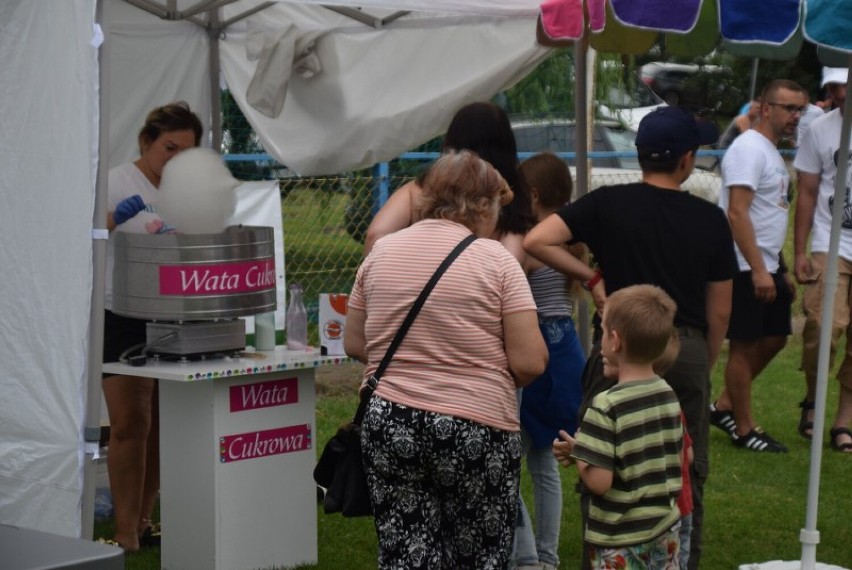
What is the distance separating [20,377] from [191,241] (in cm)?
91

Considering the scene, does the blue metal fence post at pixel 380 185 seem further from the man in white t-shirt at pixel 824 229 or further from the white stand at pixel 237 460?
the white stand at pixel 237 460

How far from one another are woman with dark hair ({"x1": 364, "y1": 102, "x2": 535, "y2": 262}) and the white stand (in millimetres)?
810

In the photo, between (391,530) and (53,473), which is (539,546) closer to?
(391,530)

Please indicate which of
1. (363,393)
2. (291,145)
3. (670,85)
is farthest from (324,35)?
(670,85)

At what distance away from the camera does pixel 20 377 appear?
13.7 feet

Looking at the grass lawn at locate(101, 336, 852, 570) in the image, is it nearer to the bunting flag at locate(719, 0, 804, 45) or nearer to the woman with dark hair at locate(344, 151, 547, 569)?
the woman with dark hair at locate(344, 151, 547, 569)

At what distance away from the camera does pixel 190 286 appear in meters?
4.82

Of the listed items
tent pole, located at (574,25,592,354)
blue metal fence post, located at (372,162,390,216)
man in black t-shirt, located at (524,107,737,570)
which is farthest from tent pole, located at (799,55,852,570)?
blue metal fence post, located at (372,162,390,216)

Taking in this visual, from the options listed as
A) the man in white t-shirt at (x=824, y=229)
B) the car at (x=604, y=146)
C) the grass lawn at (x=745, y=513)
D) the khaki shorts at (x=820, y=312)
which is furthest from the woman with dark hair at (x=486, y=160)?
the car at (x=604, y=146)

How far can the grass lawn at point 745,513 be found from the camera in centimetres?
530

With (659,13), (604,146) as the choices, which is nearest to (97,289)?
(659,13)

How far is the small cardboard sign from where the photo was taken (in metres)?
5.07

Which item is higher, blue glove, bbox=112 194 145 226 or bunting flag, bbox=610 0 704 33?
bunting flag, bbox=610 0 704 33

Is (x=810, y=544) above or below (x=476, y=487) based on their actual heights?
below
